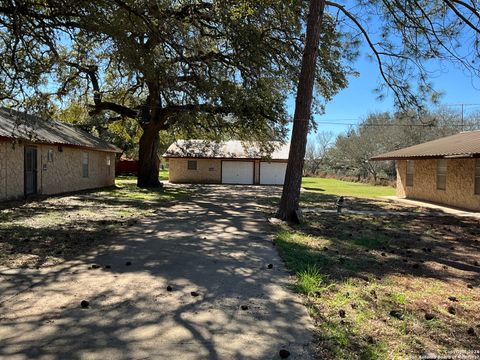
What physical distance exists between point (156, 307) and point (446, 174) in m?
17.3

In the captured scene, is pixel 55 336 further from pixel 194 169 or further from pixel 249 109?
pixel 194 169

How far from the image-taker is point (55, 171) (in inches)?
727

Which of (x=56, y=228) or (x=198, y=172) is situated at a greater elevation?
(x=198, y=172)

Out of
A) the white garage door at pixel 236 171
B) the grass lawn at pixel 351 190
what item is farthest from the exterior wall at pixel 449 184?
the white garage door at pixel 236 171

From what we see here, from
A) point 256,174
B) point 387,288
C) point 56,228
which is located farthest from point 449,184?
point 256,174

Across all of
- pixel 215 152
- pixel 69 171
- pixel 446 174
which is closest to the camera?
pixel 446 174

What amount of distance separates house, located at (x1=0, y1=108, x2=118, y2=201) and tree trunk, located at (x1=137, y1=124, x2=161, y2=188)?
2.13 meters

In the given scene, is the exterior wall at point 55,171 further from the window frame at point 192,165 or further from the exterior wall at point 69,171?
the window frame at point 192,165

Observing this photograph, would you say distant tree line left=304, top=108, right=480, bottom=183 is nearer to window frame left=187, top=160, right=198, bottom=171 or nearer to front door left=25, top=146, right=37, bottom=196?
window frame left=187, top=160, right=198, bottom=171

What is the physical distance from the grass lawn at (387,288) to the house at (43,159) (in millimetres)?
8785

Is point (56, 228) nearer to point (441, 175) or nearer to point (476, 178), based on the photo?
point (476, 178)

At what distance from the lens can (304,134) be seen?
427 inches

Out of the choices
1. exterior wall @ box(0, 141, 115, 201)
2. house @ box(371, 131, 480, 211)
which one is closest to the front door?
exterior wall @ box(0, 141, 115, 201)

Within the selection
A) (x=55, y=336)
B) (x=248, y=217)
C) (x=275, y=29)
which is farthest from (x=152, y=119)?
(x=55, y=336)
